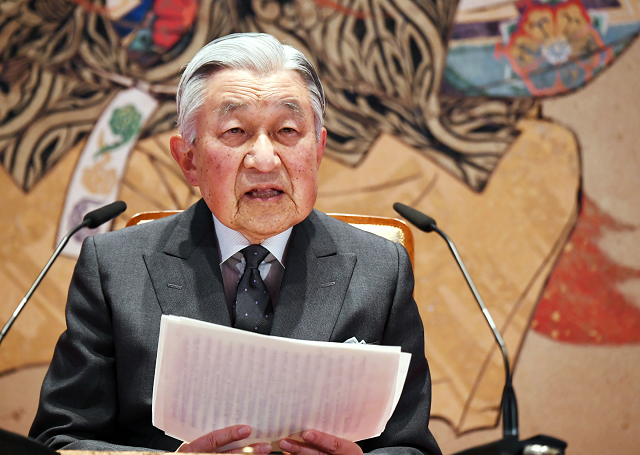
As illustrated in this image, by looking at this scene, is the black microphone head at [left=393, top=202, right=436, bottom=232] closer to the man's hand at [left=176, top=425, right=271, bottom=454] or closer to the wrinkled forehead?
the wrinkled forehead

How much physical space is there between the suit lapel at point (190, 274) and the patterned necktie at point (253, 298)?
38 millimetres

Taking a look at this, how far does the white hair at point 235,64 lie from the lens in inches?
60.4

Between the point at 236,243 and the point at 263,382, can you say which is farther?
the point at 236,243

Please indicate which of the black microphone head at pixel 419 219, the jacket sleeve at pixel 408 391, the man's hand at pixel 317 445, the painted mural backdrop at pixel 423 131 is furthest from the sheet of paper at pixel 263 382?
the painted mural backdrop at pixel 423 131

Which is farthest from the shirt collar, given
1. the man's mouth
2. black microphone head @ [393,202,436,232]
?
black microphone head @ [393,202,436,232]

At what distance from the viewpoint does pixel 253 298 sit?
60.8 inches

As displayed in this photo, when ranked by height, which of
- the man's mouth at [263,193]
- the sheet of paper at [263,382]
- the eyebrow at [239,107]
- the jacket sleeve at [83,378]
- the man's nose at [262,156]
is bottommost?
the jacket sleeve at [83,378]

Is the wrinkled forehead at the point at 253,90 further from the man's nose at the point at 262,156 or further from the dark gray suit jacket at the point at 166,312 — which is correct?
the dark gray suit jacket at the point at 166,312

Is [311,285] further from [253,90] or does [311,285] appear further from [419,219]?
[253,90]

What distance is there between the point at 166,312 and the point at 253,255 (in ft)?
0.86

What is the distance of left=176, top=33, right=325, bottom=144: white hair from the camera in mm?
1533

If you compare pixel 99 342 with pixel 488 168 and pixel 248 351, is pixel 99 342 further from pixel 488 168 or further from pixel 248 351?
pixel 488 168

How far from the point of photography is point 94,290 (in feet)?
5.00

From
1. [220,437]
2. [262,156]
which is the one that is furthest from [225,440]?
[262,156]
